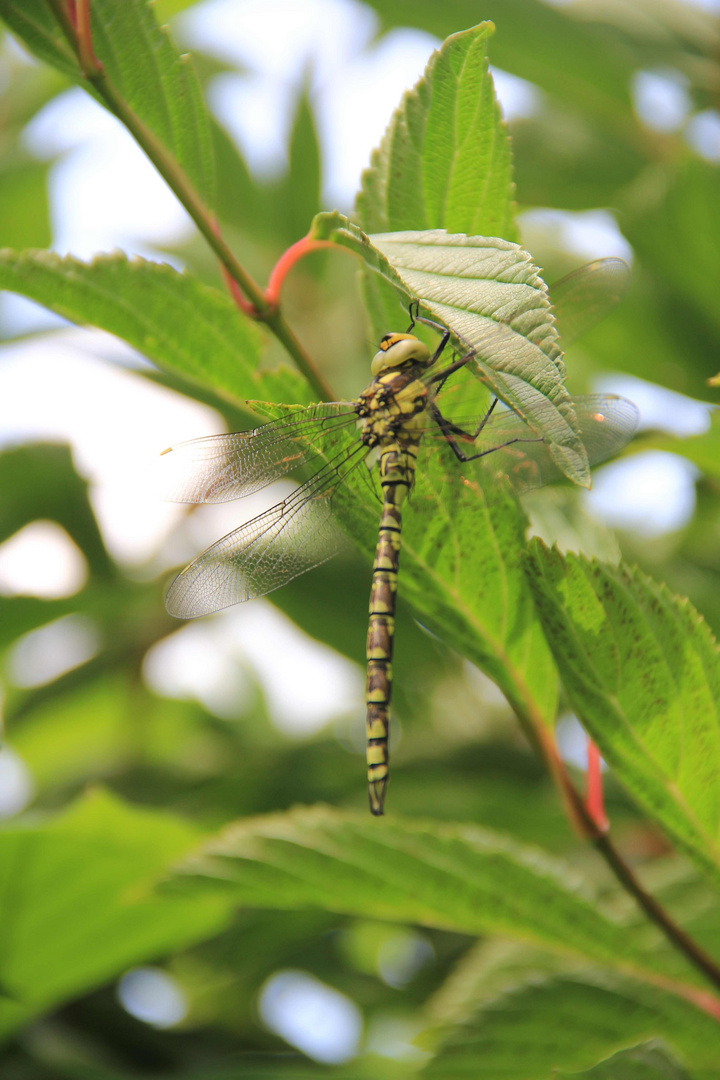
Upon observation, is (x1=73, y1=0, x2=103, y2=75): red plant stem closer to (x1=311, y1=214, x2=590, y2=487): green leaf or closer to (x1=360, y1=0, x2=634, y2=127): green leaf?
(x1=311, y1=214, x2=590, y2=487): green leaf

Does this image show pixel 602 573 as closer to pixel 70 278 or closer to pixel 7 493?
pixel 70 278

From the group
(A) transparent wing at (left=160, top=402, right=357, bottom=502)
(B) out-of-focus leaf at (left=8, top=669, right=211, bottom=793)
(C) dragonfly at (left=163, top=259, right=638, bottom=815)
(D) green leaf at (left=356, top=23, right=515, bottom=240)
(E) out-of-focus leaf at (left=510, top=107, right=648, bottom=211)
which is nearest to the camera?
(D) green leaf at (left=356, top=23, right=515, bottom=240)

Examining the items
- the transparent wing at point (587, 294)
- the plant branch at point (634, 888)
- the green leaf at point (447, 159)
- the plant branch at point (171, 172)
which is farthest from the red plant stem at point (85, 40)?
the plant branch at point (634, 888)

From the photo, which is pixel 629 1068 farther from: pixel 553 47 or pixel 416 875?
pixel 553 47

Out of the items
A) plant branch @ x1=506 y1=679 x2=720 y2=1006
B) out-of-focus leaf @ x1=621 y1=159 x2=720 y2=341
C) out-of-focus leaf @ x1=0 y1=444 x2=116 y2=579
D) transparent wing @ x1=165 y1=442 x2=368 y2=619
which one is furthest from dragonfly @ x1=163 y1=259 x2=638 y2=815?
out-of-focus leaf @ x1=0 y1=444 x2=116 y2=579

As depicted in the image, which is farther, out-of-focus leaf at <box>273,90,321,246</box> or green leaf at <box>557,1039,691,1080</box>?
out-of-focus leaf at <box>273,90,321,246</box>

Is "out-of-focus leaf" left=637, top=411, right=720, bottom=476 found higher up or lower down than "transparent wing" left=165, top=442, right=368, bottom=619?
higher up
